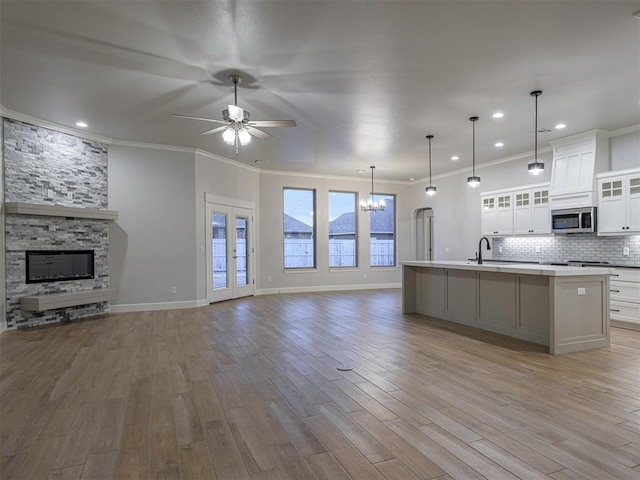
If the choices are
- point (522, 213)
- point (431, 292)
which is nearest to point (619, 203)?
point (522, 213)

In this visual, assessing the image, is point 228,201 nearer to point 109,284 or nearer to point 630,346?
point 109,284

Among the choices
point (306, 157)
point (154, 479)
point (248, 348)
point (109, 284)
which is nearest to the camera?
point (154, 479)

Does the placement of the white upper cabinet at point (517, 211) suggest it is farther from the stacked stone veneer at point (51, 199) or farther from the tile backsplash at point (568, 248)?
the stacked stone veneer at point (51, 199)

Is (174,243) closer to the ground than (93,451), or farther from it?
farther from it

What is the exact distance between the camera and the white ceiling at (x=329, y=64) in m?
3.15

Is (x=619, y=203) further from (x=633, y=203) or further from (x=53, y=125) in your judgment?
(x=53, y=125)

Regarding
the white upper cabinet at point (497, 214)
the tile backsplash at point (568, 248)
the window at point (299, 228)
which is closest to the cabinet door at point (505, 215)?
the white upper cabinet at point (497, 214)

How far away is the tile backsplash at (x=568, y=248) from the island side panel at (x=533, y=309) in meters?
2.73

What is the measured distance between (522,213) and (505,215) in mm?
453

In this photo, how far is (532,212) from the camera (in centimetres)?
746

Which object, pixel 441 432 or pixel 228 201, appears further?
pixel 228 201

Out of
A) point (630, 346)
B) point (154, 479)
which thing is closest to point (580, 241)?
point (630, 346)

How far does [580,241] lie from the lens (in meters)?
6.94

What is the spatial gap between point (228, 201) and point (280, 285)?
264cm
